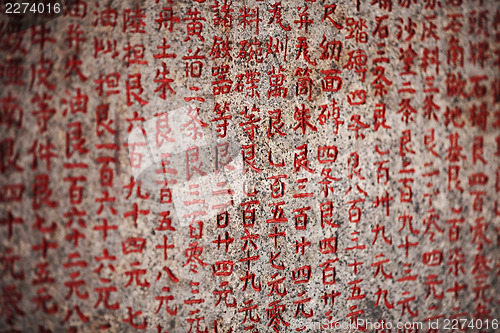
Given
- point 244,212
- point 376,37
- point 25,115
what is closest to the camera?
point 25,115

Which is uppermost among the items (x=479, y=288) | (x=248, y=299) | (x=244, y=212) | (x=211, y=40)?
(x=211, y=40)

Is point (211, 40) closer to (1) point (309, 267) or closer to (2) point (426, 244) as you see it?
(1) point (309, 267)

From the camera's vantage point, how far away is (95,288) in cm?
141

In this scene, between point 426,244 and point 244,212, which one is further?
point 426,244

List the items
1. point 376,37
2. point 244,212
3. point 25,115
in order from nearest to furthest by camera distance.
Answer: point 25,115
point 244,212
point 376,37

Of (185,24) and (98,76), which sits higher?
(185,24)

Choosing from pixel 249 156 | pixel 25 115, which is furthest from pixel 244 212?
pixel 25 115

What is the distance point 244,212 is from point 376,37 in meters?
1.18

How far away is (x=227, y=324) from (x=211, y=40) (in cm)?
141

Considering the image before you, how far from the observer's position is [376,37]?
1.65 meters

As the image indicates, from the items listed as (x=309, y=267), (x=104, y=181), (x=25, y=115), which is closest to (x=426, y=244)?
(x=309, y=267)

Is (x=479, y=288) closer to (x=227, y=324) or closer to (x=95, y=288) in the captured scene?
(x=227, y=324)

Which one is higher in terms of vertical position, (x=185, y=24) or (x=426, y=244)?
(x=185, y=24)

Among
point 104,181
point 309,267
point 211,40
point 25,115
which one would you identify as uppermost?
point 211,40
